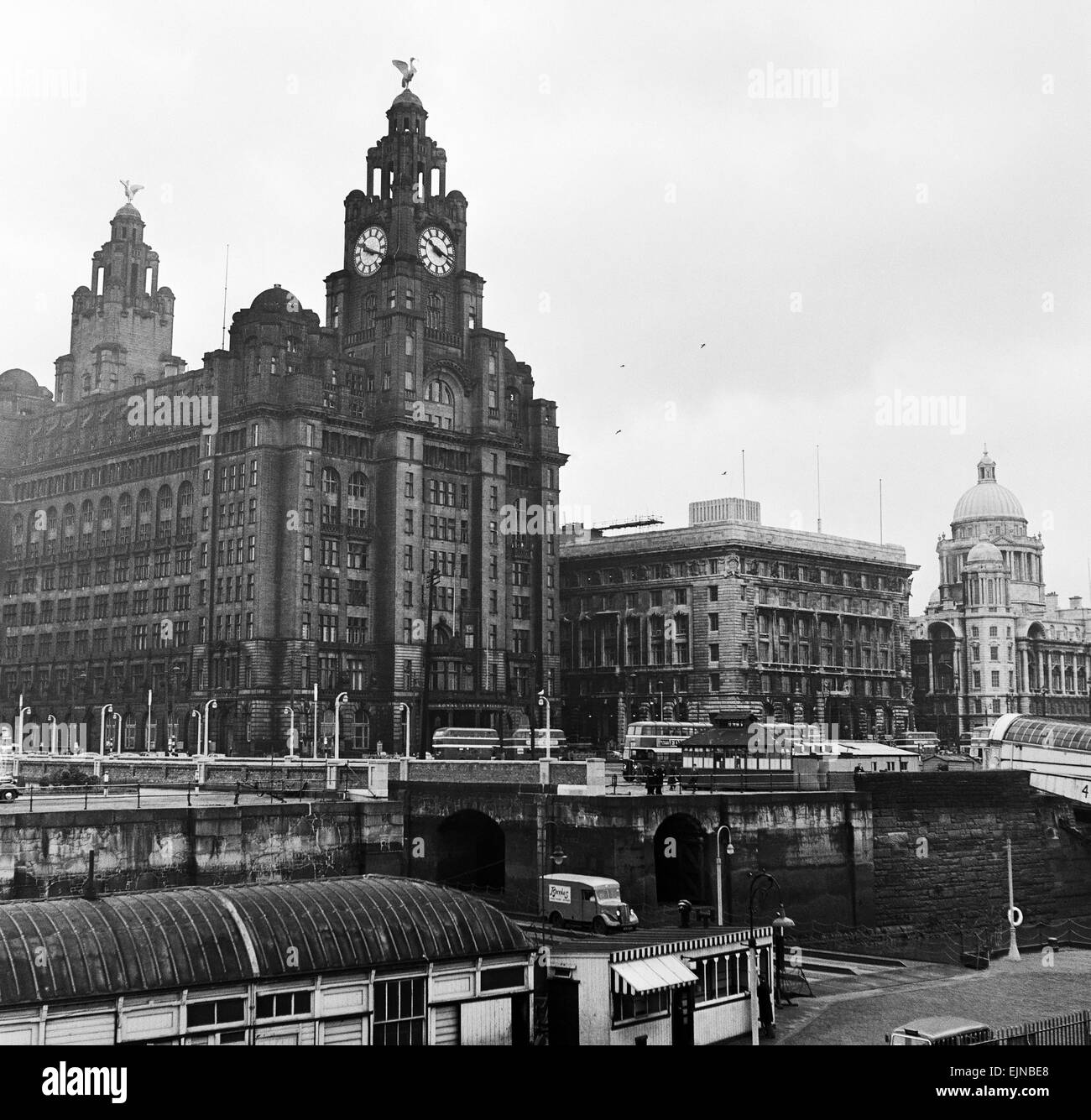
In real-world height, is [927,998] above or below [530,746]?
below

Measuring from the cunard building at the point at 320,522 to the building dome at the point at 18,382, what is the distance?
8.04 meters

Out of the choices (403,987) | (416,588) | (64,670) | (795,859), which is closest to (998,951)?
(795,859)

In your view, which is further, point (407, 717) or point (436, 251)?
point (436, 251)

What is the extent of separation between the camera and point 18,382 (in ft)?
508

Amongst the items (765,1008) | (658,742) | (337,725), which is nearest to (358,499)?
(337,725)

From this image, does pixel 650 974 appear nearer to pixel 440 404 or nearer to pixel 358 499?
pixel 358 499

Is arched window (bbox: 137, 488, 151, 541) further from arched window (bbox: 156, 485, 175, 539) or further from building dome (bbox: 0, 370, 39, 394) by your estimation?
building dome (bbox: 0, 370, 39, 394)

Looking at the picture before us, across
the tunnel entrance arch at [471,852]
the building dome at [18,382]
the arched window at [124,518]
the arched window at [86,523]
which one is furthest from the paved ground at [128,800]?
the building dome at [18,382]

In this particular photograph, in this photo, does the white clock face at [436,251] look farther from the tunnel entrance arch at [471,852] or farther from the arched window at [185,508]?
the tunnel entrance arch at [471,852]

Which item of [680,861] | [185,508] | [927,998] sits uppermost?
[185,508]

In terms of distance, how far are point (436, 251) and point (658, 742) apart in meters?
53.8

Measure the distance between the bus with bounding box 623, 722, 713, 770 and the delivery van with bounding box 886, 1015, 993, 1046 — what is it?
176ft

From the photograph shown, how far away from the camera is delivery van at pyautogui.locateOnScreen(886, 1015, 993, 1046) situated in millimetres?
35844
